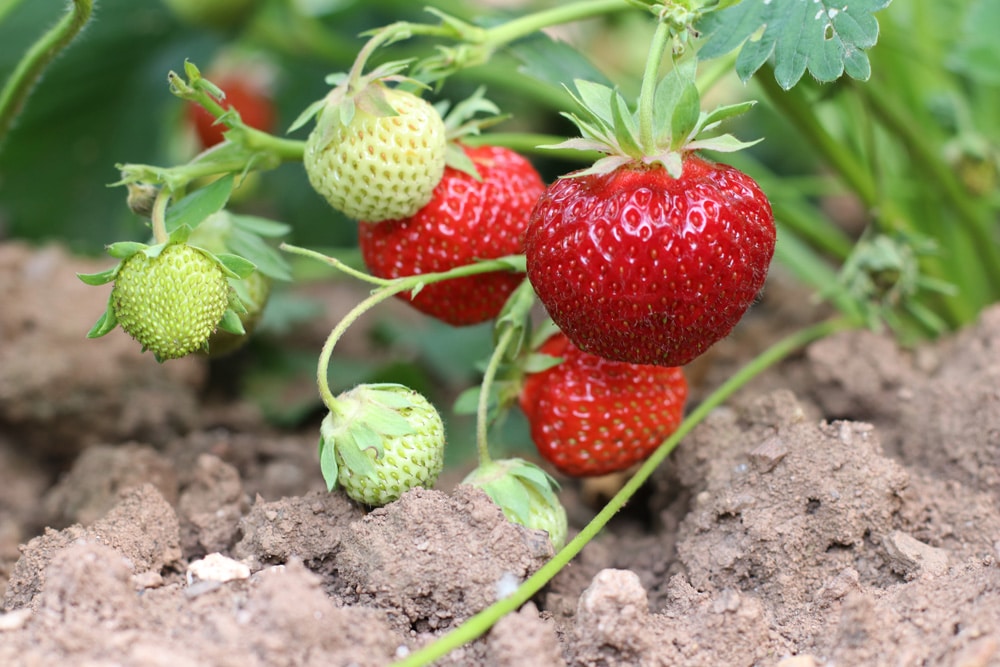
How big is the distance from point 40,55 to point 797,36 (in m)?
0.82

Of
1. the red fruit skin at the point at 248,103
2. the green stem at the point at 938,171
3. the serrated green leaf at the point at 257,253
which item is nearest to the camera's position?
the serrated green leaf at the point at 257,253

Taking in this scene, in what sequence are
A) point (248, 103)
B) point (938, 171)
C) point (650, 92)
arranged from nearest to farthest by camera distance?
point (650, 92) → point (938, 171) → point (248, 103)

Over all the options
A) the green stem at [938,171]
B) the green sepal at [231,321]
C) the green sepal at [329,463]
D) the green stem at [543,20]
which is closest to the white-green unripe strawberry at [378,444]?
the green sepal at [329,463]

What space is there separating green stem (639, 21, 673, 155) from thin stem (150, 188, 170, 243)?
1.54 ft

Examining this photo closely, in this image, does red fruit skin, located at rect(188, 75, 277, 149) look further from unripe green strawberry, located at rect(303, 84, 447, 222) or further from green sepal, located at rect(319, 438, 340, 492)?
green sepal, located at rect(319, 438, 340, 492)

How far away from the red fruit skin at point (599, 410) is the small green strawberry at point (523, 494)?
0.30 ft

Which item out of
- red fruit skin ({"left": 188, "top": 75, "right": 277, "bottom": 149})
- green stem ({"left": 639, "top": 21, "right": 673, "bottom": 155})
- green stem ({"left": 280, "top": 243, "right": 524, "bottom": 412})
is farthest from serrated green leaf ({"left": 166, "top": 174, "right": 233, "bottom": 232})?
red fruit skin ({"left": 188, "top": 75, "right": 277, "bottom": 149})

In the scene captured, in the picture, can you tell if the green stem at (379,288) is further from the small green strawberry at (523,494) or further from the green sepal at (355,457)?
the small green strawberry at (523,494)

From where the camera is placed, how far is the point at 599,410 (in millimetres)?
1092

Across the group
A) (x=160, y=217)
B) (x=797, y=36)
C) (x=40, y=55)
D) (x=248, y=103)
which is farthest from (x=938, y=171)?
(x=248, y=103)

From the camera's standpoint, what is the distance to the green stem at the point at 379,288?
0.96m

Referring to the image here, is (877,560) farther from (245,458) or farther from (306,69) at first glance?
(306,69)

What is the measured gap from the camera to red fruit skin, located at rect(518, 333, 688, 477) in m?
1.10

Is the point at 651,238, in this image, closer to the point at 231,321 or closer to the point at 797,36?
the point at 797,36
